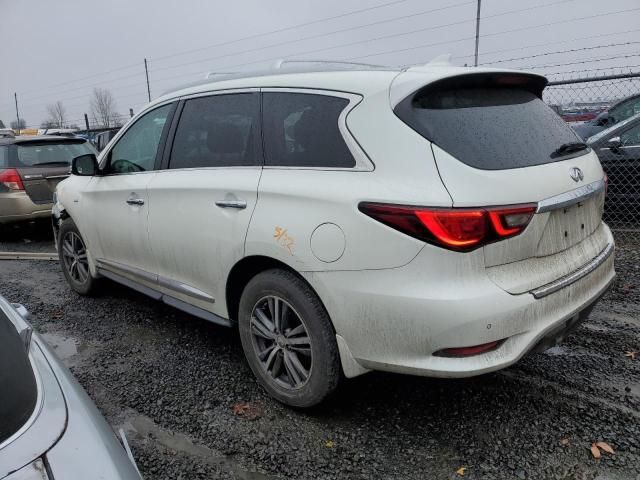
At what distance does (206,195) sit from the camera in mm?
3029

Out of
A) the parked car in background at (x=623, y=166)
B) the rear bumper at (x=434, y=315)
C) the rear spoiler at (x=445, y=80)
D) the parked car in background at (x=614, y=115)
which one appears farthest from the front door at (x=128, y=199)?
the parked car in background at (x=614, y=115)

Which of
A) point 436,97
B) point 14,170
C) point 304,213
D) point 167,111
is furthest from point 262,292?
point 14,170

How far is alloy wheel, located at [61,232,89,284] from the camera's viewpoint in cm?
472

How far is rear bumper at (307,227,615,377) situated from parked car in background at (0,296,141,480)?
1.15 m

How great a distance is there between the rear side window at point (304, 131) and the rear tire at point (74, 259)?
258 cm

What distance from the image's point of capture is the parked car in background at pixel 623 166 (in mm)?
6113

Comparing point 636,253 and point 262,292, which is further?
point 636,253

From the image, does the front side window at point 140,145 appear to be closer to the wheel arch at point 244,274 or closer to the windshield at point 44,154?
the wheel arch at point 244,274

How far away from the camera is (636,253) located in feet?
17.2

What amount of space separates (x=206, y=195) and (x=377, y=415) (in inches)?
63.0

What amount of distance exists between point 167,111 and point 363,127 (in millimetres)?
1830

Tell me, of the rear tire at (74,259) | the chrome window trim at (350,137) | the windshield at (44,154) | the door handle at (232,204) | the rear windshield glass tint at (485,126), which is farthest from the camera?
the windshield at (44,154)

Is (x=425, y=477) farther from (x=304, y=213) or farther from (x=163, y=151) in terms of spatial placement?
(x=163, y=151)

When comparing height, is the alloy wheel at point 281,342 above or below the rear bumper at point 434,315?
below
